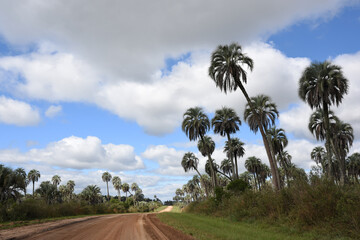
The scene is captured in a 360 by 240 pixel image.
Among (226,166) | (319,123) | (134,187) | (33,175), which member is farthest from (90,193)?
(319,123)

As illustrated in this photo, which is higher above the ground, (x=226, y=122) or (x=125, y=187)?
(x=226, y=122)

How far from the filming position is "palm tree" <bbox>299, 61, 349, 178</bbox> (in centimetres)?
2792

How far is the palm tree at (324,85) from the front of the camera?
2792cm

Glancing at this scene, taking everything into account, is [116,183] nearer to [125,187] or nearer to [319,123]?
[125,187]

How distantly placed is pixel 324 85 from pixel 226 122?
18079 mm

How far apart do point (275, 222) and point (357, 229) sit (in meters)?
5.27

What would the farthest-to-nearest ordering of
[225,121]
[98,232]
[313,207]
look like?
1. [225,121]
2. [98,232]
3. [313,207]

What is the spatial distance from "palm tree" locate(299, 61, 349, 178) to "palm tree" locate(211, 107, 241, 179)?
15334 mm

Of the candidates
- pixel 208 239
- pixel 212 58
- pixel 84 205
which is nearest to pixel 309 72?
pixel 212 58

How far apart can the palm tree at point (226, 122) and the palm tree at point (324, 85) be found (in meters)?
15.3

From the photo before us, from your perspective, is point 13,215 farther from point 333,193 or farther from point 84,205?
point 333,193

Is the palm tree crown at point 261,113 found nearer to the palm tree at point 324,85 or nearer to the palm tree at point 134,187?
the palm tree at point 324,85

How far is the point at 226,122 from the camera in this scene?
43.6 m

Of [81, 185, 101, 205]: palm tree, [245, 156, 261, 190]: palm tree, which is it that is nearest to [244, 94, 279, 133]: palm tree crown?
[245, 156, 261, 190]: palm tree
